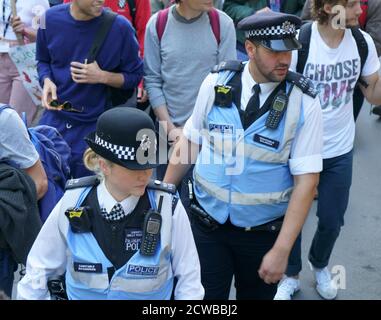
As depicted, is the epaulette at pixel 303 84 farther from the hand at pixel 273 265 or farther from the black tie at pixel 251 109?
the hand at pixel 273 265

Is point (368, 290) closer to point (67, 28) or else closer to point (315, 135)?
point (315, 135)

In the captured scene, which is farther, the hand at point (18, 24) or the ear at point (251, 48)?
the hand at point (18, 24)

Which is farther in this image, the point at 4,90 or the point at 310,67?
the point at 4,90

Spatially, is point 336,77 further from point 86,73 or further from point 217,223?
point 86,73

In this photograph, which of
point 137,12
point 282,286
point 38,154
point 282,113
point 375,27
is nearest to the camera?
point 282,113

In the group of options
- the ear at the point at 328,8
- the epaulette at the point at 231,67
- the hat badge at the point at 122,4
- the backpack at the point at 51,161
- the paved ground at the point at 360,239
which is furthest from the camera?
the hat badge at the point at 122,4

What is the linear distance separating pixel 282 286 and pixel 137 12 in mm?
2195

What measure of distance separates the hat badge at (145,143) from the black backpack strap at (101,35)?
1.60 meters

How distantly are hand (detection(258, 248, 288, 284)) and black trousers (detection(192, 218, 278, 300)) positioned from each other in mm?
206

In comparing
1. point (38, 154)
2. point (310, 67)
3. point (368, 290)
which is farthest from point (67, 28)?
point (368, 290)

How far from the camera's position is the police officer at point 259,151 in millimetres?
2996

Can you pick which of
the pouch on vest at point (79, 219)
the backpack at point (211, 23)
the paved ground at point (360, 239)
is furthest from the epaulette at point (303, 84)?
the paved ground at point (360, 239)

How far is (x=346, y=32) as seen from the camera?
385 cm

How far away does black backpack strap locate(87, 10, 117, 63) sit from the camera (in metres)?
3.95
